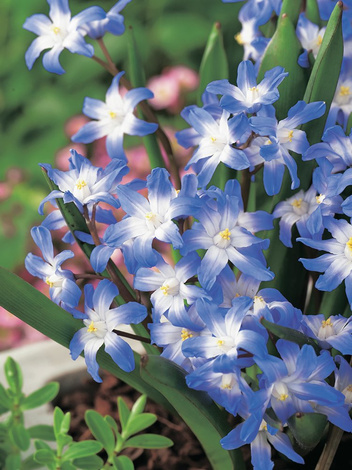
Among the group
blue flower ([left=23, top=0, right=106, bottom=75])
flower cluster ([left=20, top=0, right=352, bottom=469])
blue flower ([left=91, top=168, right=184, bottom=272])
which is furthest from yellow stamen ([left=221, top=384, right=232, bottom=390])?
blue flower ([left=23, top=0, right=106, bottom=75])

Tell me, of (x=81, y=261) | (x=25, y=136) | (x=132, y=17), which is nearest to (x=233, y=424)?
(x=81, y=261)

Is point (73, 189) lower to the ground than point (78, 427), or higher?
higher

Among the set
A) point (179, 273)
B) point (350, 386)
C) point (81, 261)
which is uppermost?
point (179, 273)

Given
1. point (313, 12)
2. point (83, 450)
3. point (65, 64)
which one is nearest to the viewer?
point (83, 450)

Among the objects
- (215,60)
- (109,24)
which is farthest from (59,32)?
(215,60)

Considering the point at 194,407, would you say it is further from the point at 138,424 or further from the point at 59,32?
the point at 59,32

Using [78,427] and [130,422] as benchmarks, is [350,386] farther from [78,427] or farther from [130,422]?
[78,427]

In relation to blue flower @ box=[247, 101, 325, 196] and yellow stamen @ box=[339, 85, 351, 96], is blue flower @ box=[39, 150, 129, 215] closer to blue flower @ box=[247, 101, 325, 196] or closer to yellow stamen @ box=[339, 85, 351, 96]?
blue flower @ box=[247, 101, 325, 196]
